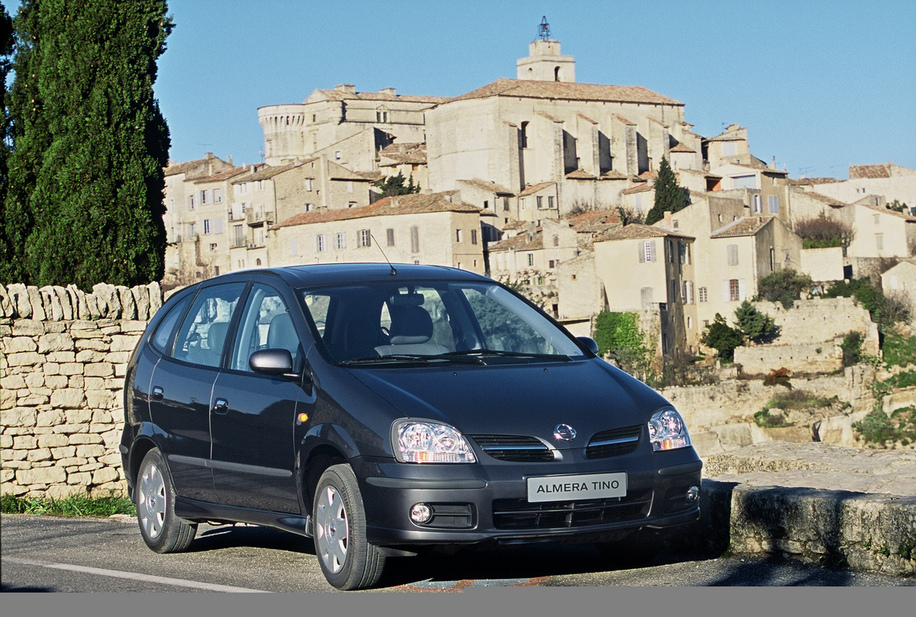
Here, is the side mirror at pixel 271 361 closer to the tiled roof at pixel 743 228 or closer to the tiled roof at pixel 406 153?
the tiled roof at pixel 743 228

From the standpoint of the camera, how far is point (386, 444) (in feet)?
18.5

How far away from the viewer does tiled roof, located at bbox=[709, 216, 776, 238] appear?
7931 centimetres

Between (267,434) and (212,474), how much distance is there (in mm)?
628

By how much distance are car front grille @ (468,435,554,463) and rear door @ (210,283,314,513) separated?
38.9 inches

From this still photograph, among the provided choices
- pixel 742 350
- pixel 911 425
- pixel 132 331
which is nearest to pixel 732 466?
pixel 132 331

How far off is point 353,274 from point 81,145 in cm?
1025

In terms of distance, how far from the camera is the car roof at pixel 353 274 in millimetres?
6824

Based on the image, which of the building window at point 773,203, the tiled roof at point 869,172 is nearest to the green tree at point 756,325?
the building window at point 773,203

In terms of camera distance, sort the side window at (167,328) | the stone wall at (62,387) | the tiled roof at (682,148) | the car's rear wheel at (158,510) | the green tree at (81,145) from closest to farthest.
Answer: the car's rear wheel at (158,510), the side window at (167,328), the stone wall at (62,387), the green tree at (81,145), the tiled roof at (682,148)

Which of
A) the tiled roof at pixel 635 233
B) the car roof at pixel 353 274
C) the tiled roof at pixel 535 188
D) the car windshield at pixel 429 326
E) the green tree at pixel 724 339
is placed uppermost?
the tiled roof at pixel 535 188

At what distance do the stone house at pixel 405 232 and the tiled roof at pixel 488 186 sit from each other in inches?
276

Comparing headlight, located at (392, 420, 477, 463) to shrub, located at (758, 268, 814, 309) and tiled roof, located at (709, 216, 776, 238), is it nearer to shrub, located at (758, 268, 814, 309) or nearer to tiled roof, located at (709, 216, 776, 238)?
shrub, located at (758, 268, 814, 309)

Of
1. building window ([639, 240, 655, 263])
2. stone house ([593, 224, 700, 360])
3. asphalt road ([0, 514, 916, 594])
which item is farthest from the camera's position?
building window ([639, 240, 655, 263])

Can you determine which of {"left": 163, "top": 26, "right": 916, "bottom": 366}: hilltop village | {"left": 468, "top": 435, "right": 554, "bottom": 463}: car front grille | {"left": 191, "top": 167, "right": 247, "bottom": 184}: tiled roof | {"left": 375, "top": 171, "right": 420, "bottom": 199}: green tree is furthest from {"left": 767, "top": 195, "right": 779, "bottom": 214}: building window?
{"left": 468, "top": 435, "right": 554, "bottom": 463}: car front grille
